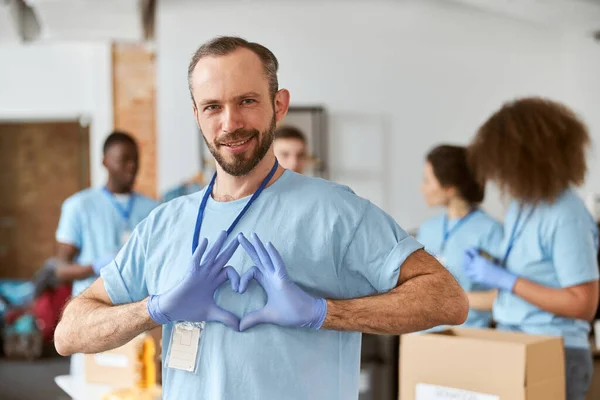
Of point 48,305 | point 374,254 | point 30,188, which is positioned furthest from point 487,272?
point 30,188

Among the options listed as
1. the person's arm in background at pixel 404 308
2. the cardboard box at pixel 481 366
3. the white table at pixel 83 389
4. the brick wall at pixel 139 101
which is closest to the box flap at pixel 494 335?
the cardboard box at pixel 481 366

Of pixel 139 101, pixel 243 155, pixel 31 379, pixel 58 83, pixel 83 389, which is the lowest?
pixel 31 379

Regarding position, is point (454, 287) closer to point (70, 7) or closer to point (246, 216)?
point (246, 216)

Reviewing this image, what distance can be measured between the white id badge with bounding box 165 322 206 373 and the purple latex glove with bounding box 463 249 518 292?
45.3 inches

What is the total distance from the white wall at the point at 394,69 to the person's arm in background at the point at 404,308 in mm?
4455

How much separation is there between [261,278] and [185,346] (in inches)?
8.2

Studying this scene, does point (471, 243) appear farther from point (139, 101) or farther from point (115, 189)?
point (139, 101)

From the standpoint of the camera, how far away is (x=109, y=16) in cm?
501

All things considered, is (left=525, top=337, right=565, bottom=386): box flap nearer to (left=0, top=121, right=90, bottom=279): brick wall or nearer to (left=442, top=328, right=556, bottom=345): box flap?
(left=442, top=328, right=556, bottom=345): box flap

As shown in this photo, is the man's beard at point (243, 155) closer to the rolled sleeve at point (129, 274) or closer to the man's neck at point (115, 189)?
the rolled sleeve at point (129, 274)

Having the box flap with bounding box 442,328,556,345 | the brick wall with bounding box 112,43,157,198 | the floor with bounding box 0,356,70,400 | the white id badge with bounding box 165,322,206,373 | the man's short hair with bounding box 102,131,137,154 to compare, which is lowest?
the floor with bounding box 0,356,70,400

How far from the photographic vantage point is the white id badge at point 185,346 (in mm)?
1336

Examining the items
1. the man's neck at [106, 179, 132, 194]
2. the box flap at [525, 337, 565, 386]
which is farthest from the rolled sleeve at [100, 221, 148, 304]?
the man's neck at [106, 179, 132, 194]

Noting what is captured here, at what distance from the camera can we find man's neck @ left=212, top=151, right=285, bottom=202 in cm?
140
